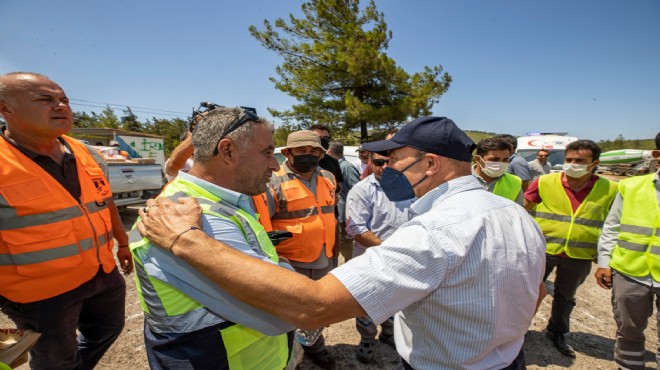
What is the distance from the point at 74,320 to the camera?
210 cm

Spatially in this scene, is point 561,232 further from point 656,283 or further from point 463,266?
point 463,266

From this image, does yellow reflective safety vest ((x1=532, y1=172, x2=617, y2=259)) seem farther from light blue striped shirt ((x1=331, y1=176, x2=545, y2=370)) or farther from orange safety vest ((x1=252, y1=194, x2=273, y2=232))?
orange safety vest ((x1=252, y1=194, x2=273, y2=232))

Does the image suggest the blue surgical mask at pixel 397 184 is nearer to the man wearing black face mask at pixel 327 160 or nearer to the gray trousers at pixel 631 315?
the gray trousers at pixel 631 315

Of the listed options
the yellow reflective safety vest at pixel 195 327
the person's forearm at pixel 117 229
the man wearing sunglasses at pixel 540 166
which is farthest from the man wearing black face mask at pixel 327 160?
the man wearing sunglasses at pixel 540 166

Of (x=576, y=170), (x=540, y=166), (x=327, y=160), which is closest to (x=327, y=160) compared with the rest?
(x=327, y=160)

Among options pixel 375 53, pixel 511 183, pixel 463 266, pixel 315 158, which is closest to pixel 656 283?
pixel 511 183

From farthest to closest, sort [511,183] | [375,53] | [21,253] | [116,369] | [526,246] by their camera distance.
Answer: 1. [375,53]
2. [511,183]
3. [116,369]
4. [21,253]
5. [526,246]

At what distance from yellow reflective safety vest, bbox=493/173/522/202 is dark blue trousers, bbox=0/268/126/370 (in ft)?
12.5

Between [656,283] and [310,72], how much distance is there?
16.6 metres

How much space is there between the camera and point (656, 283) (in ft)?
8.20

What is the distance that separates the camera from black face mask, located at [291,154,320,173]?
9.94ft

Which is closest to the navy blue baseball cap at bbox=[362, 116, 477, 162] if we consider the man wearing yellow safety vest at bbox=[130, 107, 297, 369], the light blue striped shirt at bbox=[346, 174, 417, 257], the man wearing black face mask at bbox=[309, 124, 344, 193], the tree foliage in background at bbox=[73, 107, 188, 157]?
the man wearing yellow safety vest at bbox=[130, 107, 297, 369]

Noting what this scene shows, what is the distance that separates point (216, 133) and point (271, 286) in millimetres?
747

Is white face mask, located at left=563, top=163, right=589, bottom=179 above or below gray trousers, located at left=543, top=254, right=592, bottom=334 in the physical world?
above
